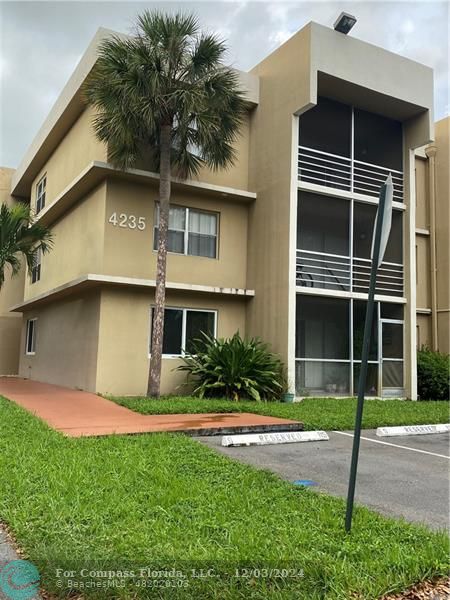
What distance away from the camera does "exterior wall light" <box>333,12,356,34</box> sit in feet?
48.1

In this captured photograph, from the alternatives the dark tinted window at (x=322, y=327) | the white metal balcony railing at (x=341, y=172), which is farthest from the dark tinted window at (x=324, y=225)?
the dark tinted window at (x=322, y=327)

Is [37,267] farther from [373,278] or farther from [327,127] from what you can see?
[373,278]

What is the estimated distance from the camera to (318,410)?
11938 mm

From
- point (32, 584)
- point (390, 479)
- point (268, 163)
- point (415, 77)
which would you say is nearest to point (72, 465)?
point (32, 584)

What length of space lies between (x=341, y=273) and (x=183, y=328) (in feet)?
16.4

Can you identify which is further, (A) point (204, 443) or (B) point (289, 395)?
(B) point (289, 395)

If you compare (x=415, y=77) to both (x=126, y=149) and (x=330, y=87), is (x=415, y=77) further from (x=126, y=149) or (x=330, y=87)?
(x=126, y=149)

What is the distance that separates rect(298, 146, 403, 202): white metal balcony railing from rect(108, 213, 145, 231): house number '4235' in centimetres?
481

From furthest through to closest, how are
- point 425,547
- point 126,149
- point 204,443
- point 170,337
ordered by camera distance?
point 170,337
point 126,149
point 204,443
point 425,547

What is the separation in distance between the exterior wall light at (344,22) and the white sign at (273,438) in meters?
11.6

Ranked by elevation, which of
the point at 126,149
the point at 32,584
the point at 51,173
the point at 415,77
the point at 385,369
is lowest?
the point at 32,584

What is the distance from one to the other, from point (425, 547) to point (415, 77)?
52.0ft

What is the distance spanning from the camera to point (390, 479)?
6.35 m

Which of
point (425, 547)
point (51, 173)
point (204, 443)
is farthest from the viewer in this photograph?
point (51, 173)
